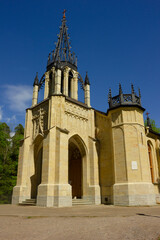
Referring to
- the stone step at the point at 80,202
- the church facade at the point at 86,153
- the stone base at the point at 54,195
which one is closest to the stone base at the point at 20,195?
the church facade at the point at 86,153

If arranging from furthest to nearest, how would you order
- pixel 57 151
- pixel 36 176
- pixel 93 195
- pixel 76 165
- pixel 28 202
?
pixel 76 165 → pixel 36 176 → pixel 93 195 → pixel 28 202 → pixel 57 151

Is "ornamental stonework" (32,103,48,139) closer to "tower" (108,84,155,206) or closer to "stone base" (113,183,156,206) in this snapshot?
"tower" (108,84,155,206)

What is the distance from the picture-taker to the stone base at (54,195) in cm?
1382

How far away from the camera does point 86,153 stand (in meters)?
18.5

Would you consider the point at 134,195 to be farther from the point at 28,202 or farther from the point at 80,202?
the point at 28,202

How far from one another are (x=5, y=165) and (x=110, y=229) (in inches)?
1060

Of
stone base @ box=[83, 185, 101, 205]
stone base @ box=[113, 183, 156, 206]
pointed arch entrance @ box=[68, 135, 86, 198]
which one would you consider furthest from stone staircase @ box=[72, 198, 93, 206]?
stone base @ box=[113, 183, 156, 206]

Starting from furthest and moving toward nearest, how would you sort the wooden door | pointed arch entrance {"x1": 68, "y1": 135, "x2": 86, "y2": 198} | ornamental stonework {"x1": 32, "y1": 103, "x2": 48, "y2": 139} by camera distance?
the wooden door < pointed arch entrance {"x1": 68, "y1": 135, "x2": 86, "y2": 198} < ornamental stonework {"x1": 32, "y1": 103, "x2": 48, "y2": 139}

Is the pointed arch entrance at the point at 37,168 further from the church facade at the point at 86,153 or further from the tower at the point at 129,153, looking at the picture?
the tower at the point at 129,153

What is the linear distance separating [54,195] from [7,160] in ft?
62.4

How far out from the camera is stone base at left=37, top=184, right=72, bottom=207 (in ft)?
45.3

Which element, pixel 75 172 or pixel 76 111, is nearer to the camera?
pixel 76 111

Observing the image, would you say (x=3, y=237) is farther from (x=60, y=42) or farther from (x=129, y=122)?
(x=60, y=42)

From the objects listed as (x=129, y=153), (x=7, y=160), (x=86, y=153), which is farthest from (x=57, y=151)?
(x=7, y=160)
